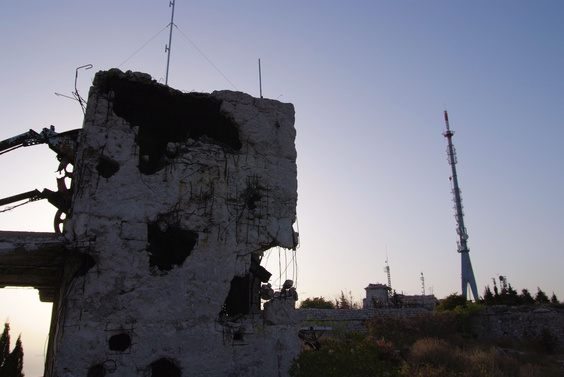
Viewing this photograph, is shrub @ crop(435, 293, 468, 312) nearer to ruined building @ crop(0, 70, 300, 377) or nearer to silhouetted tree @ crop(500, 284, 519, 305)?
silhouetted tree @ crop(500, 284, 519, 305)

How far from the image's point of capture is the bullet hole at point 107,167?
7.25 m

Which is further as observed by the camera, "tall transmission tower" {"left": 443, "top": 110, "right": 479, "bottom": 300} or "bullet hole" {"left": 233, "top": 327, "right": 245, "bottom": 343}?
"tall transmission tower" {"left": 443, "top": 110, "right": 479, "bottom": 300}

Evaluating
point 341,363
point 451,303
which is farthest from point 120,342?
point 451,303

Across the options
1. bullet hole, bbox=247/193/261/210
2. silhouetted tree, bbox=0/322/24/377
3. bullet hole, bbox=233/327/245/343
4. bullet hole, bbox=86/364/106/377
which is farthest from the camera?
silhouetted tree, bbox=0/322/24/377

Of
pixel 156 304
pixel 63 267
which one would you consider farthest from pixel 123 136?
pixel 156 304

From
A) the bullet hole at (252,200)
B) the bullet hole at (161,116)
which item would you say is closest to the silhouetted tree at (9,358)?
the bullet hole at (161,116)

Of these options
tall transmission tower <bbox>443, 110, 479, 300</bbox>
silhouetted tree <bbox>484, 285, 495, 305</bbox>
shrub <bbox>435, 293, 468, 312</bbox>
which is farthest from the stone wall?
tall transmission tower <bbox>443, 110, 479, 300</bbox>

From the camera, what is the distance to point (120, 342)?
265 inches

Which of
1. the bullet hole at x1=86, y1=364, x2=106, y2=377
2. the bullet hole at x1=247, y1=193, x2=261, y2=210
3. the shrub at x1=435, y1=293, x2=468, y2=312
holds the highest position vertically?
the bullet hole at x1=247, y1=193, x2=261, y2=210

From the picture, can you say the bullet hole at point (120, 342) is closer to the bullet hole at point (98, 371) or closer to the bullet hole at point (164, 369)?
the bullet hole at point (98, 371)

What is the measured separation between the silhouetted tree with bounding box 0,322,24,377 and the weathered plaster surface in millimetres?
8102

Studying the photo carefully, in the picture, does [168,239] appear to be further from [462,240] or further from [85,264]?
[462,240]

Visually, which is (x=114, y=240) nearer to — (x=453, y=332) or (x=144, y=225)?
(x=144, y=225)

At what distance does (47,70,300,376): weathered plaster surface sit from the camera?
6.53 m
